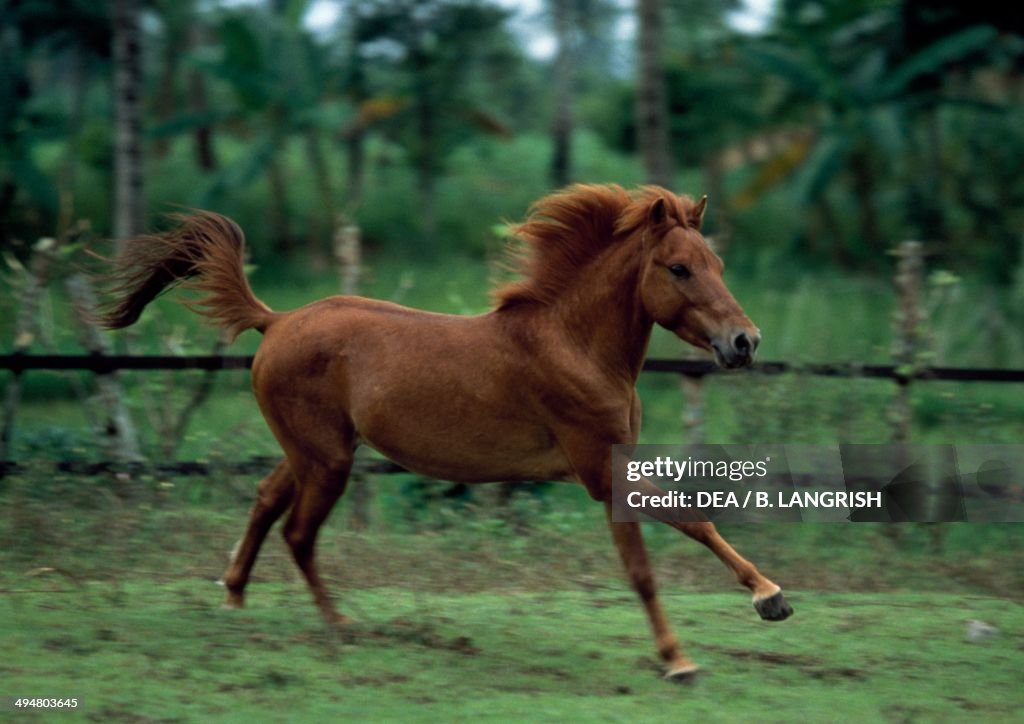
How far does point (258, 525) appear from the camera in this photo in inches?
234

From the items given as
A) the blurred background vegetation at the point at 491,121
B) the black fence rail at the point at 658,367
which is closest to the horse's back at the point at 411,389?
the black fence rail at the point at 658,367

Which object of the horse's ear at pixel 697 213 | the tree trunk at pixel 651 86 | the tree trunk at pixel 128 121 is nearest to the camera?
the horse's ear at pixel 697 213

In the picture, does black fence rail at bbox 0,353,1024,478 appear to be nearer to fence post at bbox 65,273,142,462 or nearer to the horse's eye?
fence post at bbox 65,273,142,462

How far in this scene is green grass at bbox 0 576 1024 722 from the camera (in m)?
4.65

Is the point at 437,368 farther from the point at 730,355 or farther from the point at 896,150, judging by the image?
the point at 896,150

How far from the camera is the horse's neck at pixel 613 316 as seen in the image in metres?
5.45

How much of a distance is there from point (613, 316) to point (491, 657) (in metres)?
1.49

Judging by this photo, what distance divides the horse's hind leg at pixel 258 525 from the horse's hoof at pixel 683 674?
1.94 metres

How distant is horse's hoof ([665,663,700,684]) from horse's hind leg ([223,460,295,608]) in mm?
1937

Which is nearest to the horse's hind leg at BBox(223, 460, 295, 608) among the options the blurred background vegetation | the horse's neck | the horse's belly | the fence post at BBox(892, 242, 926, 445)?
the horse's belly

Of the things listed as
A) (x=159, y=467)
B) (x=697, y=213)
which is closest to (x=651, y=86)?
(x=159, y=467)

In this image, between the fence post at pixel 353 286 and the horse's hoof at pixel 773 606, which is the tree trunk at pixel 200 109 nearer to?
the fence post at pixel 353 286

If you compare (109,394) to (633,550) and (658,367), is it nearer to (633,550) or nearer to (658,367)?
(658,367)

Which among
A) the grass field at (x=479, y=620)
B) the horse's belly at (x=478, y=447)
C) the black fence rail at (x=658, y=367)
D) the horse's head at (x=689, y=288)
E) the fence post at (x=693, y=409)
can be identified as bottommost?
the grass field at (x=479, y=620)
